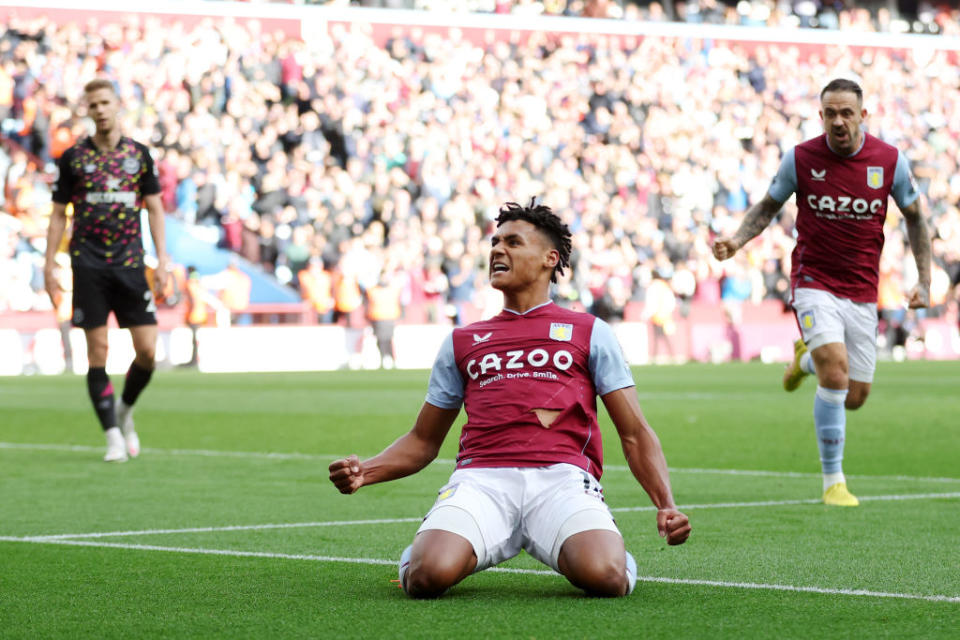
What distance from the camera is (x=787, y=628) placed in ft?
14.3

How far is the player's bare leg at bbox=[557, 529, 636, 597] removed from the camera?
4.88 m

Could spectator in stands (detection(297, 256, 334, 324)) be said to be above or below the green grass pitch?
below

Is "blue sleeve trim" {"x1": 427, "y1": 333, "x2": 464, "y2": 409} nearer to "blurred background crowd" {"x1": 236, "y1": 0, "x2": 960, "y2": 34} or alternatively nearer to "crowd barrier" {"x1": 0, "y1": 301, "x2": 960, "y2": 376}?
"crowd barrier" {"x1": 0, "y1": 301, "x2": 960, "y2": 376}

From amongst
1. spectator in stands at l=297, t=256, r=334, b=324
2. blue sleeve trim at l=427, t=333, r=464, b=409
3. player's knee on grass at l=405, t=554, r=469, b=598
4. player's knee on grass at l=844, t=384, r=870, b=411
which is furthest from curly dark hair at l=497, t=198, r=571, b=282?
spectator in stands at l=297, t=256, r=334, b=324

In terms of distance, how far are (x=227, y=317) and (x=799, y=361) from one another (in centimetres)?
1935

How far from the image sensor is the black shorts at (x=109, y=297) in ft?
34.4

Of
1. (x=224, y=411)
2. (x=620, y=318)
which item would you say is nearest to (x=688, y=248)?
(x=620, y=318)

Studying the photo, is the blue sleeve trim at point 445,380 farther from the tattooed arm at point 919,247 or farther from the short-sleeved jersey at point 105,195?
the short-sleeved jersey at point 105,195

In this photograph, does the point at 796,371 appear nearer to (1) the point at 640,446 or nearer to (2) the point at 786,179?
(2) the point at 786,179

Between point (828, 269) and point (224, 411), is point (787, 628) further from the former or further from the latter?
point (224, 411)

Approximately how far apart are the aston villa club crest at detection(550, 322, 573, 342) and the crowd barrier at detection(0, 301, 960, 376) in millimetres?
21146

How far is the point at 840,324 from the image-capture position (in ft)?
27.6

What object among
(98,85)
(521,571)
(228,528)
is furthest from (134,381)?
(521,571)

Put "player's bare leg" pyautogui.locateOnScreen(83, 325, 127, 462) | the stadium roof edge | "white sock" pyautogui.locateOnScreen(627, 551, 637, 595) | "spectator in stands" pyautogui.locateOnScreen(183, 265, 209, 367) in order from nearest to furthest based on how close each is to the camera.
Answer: "white sock" pyautogui.locateOnScreen(627, 551, 637, 595)
"player's bare leg" pyautogui.locateOnScreen(83, 325, 127, 462)
"spectator in stands" pyautogui.locateOnScreen(183, 265, 209, 367)
the stadium roof edge
